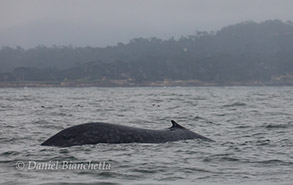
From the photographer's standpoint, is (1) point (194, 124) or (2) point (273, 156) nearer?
(2) point (273, 156)

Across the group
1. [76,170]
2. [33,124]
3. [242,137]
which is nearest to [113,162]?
[76,170]

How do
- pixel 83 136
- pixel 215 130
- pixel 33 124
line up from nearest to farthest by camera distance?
pixel 83 136, pixel 215 130, pixel 33 124

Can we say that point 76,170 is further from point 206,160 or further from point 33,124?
point 33,124

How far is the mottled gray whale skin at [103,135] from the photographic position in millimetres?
13055

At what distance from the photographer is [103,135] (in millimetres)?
13422

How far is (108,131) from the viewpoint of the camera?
13.5m

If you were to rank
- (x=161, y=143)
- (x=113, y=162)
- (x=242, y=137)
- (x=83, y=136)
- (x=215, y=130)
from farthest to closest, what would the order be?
(x=215, y=130), (x=242, y=137), (x=161, y=143), (x=83, y=136), (x=113, y=162)

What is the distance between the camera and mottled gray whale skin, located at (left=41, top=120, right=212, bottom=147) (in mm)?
13055

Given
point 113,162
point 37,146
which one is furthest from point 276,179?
point 37,146

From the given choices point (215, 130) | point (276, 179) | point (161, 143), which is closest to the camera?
point (276, 179)

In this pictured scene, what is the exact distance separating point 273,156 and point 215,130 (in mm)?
6725

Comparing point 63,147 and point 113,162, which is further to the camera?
point 63,147

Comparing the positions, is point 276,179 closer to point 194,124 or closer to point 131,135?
point 131,135

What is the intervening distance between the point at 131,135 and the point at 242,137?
187 inches
